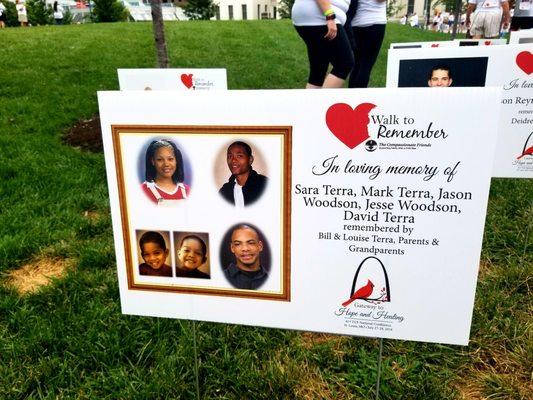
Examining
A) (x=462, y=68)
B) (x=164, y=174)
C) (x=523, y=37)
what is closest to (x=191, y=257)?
(x=164, y=174)

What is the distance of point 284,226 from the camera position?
4.98 feet

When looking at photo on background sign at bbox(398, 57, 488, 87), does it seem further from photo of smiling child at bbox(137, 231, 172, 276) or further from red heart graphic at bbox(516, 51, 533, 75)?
photo of smiling child at bbox(137, 231, 172, 276)

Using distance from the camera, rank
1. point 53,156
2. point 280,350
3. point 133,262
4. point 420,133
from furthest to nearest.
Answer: point 53,156
point 280,350
point 133,262
point 420,133

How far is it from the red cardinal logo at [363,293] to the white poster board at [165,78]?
8.60 feet

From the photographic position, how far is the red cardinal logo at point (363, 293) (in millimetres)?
1517

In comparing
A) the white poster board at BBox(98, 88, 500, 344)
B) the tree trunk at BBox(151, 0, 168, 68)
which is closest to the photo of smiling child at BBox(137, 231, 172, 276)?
the white poster board at BBox(98, 88, 500, 344)

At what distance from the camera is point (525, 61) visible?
2727 mm

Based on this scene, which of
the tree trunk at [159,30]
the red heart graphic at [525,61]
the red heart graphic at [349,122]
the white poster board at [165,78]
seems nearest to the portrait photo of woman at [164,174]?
the red heart graphic at [349,122]

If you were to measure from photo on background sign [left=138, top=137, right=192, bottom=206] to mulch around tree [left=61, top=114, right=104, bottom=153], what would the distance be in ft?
13.0

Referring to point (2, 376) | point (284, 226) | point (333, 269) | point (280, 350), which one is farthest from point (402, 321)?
point (2, 376)

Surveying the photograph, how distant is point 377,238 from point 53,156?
433 centimetres

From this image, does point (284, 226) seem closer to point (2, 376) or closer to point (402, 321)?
point (402, 321)

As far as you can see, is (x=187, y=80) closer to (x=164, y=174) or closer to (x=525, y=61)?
(x=525, y=61)

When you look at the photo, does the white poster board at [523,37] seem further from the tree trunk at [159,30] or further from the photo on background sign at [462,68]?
the tree trunk at [159,30]
